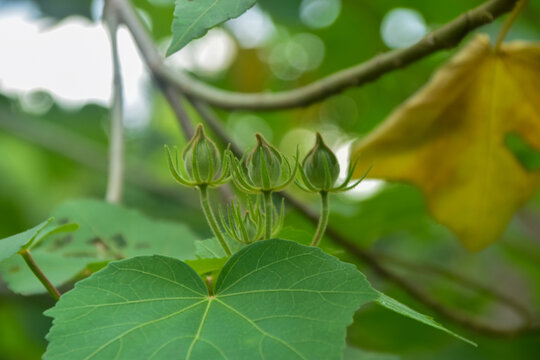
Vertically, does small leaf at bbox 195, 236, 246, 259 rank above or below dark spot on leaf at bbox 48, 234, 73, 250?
above

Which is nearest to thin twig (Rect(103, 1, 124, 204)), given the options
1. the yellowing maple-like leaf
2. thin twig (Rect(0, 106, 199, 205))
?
the yellowing maple-like leaf

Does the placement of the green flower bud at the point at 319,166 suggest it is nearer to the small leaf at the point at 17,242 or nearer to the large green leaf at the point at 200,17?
the large green leaf at the point at 200,17

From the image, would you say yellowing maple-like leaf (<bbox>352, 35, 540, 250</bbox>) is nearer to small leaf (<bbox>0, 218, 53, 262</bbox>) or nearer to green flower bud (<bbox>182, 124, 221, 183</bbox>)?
green flower bud (<bbox>182, 124, 221, 183</bbox>)

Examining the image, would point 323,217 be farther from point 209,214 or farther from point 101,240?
point 101,240

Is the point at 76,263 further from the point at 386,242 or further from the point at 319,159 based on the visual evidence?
the point at 386,242

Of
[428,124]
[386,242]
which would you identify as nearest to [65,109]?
[386,242]

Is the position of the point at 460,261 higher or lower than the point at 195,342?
lower
